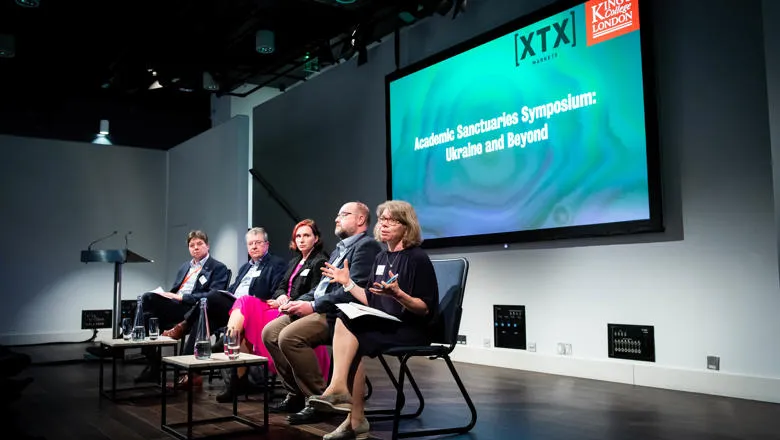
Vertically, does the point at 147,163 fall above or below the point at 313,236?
above

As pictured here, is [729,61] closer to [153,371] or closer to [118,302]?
[153,371]

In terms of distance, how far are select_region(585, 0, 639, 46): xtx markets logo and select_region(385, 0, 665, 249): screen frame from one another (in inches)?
2.5

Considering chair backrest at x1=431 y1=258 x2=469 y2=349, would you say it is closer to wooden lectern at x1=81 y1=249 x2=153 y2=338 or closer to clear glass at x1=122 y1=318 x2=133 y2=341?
clear glass at x1=122 y1=318 x2=133 y2=341

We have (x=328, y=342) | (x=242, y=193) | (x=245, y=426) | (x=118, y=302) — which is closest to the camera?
(x=245, y=426)

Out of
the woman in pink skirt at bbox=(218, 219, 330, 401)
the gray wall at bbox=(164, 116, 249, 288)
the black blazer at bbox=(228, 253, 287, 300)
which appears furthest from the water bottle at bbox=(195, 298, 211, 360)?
the gray wall at bbox=(164, 116, 249, 288)

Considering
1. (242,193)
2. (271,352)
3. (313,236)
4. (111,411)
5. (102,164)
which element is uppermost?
(102,164)

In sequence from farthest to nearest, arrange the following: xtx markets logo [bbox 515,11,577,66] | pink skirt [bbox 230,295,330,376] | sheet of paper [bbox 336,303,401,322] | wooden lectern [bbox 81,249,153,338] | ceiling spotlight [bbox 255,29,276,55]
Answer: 1. ceiling spotlight [bbox 255,29,276,55]
2. wooden lectern [bbox 81,249,153,338]
3. xtx markets logo [bbox 515,11,577,66]
4. pink skirt [bbox 230,295,330,376]
5. sheet of paper [bbox 336,303,401,322]

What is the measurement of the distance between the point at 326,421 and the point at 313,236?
113cm

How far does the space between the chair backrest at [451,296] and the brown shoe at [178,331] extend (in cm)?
218

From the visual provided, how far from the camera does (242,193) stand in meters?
7.21

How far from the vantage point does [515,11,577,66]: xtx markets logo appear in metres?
4.51

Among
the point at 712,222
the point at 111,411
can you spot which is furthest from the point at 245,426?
the point at 712,222

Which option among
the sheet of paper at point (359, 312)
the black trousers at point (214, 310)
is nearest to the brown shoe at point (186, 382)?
the black trousers at point (214, 310)

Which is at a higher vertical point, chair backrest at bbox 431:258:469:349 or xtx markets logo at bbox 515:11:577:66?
xtx markets logo at bbox 515:11:577:66
